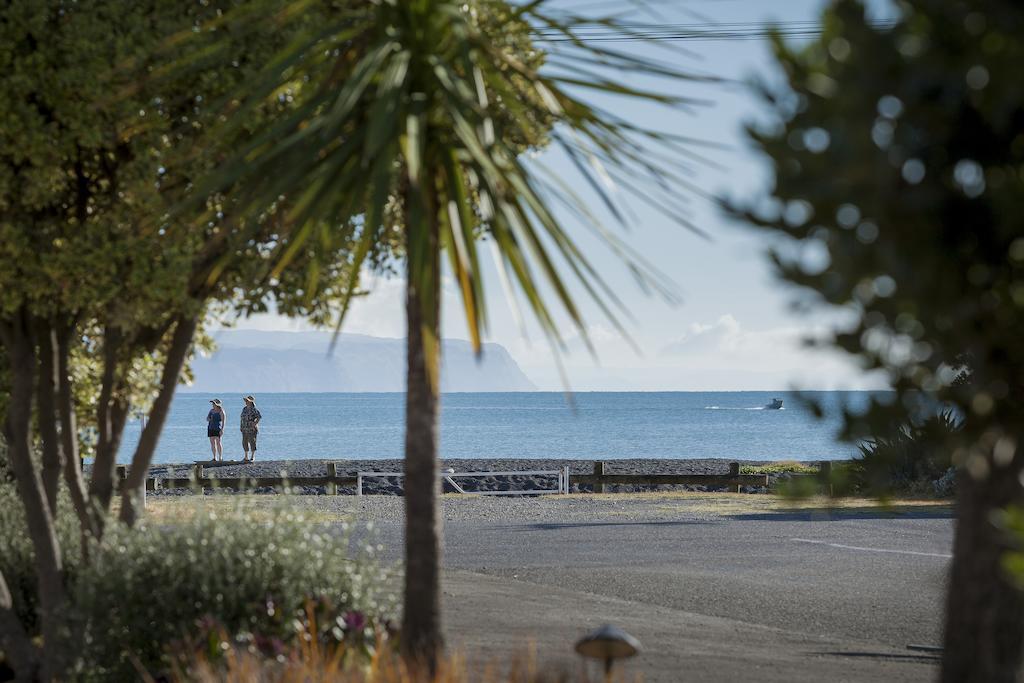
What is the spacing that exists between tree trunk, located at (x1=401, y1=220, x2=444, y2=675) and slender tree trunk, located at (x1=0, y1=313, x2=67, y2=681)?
10.1ft

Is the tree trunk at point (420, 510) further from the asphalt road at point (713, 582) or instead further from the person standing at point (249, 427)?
the person standing at point (249, 427)

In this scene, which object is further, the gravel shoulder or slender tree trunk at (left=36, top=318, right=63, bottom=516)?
the gravel shoulder

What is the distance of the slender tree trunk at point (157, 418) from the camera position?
27.0 ft

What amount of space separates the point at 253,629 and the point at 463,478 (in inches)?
1064

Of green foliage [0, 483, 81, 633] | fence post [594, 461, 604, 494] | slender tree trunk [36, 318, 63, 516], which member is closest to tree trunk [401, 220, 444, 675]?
slender tree trunk [36, 318, 63, 516]

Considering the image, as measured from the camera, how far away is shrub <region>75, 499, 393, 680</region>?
663 cm

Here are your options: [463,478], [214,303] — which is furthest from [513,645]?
[463,478]

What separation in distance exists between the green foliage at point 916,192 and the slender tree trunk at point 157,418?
591cm

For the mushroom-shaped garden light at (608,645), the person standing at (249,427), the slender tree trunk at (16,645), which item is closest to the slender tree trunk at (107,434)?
the slender tree trunk at (16,645)

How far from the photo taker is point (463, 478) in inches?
1320

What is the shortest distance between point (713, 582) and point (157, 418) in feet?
24.0

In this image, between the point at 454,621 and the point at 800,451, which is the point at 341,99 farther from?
the point at 800,451

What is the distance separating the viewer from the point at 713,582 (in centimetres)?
1373

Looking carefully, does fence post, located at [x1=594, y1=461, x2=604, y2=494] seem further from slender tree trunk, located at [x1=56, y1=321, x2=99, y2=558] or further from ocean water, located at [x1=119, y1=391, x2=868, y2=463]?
ocean water, located at [x1=119, y1=391, x2=868, y2=463]
